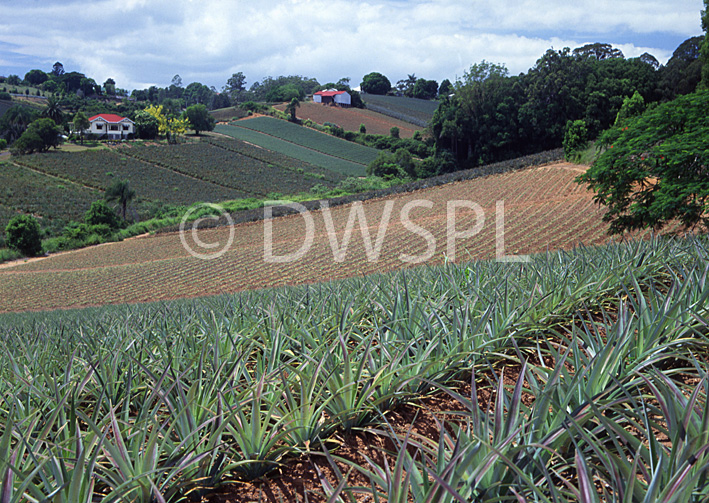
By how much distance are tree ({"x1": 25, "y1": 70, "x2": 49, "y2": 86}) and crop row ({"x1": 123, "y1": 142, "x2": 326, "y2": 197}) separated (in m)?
127

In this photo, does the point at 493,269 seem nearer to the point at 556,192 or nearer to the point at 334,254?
the point at 334,254

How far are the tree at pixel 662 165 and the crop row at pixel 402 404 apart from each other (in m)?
8.26

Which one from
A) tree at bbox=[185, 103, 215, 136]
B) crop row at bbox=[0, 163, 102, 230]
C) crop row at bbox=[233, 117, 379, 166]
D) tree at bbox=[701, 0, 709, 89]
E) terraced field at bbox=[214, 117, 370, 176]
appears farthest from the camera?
tree at bbox=[185, 103, 215, 136]

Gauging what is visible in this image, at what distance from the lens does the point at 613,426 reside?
1688 millimetres

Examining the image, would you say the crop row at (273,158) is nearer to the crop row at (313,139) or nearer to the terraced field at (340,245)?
the crop row at (313,139)

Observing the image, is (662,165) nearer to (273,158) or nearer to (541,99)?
(541,99)

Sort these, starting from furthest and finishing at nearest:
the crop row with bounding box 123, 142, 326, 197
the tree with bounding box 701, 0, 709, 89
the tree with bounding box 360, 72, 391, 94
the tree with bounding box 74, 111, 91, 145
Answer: the tree with bounding box 360, 72, 391, 94 < the tree with bounding box 74, 111, 91, 145 < the crop row with bounding box 123, 142, 326, 197 < the tree with bounding box 701, 0, 709, 89

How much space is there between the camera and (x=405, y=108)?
417 feet

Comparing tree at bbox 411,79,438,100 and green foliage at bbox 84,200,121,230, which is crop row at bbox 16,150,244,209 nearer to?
green foliage at bbox 84,200,121,230

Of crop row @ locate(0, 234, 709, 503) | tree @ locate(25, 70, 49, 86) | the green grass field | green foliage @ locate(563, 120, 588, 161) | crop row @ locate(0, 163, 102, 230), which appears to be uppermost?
tree @ locate(25, 70, 49, 86)

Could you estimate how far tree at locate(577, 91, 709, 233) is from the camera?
36.8 ft

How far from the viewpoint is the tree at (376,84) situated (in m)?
155

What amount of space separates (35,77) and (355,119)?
137 m

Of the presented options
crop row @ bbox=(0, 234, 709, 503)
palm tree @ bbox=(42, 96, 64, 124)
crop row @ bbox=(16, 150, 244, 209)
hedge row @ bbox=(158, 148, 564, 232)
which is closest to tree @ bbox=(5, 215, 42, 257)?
hedge row @ bbox=(158, 148, 564, 232)
